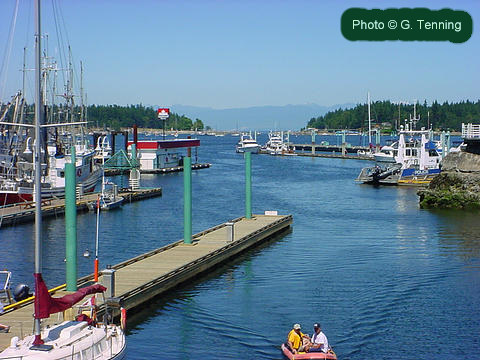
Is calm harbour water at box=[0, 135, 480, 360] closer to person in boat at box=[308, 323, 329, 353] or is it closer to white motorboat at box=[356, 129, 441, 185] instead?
person in boat at box=[308, 323, 329, 353]

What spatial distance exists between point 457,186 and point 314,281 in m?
35.2

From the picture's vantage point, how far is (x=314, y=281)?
116ft

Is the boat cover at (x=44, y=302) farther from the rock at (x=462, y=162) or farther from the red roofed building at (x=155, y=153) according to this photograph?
the red roofed building at (x=155, y=153)

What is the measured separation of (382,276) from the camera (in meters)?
36.7

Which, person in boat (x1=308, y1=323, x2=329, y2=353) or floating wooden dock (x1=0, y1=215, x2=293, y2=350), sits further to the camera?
floating wooden dock (x1=0, y1=215, x2=293, y2=350)

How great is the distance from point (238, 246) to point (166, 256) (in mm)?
5859

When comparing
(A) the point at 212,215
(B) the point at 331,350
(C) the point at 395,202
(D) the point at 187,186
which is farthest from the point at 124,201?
(B) the point at 331,350

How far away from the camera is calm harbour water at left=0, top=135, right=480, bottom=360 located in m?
26.1

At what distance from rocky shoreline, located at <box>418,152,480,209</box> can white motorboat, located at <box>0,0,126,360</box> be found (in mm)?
48462

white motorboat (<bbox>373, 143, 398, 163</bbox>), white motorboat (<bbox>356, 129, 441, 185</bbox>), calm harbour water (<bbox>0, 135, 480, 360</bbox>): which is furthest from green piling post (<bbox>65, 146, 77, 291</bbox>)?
white motorboat (<bbox>373, 143, 398, 163</bbox>)

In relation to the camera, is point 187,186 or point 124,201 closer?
point 187,186

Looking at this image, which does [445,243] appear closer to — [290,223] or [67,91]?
[290,223]

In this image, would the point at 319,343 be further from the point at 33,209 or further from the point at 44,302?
the point at 33,209

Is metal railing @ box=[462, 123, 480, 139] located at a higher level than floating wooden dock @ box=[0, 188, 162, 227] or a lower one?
higher
